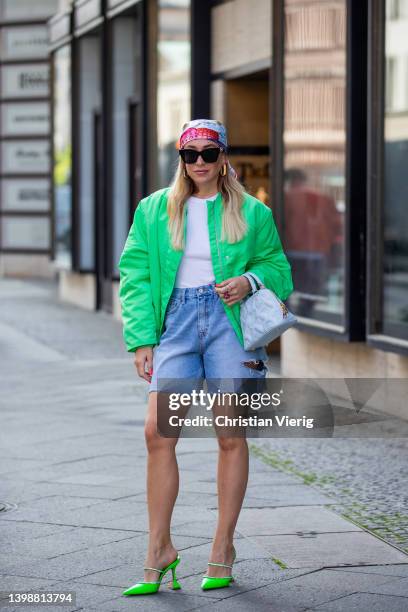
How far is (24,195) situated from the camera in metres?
27.6

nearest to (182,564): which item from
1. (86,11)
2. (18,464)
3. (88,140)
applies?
(18,464)

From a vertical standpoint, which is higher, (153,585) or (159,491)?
(159,491)

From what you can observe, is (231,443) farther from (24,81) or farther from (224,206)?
(24,81)

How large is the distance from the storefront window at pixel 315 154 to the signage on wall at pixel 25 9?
54.6ft

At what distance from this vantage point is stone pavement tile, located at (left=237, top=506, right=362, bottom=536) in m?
5.88

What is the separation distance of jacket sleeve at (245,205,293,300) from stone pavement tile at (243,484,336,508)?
5.23 feet

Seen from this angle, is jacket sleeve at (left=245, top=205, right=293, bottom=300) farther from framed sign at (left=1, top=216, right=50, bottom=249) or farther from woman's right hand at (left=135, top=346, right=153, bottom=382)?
framed sign at (left=1, top=216, right=50, bottom=249)

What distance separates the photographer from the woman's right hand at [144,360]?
4996 millimetres

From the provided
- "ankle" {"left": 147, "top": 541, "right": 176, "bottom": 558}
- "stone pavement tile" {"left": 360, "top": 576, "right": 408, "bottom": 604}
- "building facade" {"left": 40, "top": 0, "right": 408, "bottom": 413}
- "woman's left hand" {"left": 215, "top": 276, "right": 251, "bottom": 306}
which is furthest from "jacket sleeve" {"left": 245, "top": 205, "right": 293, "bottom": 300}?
"building facade" {"left": 40, "top": 0, "right": 408, "bottom": 413}

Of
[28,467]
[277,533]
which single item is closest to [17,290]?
[28,467]

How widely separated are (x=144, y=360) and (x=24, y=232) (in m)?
22.9

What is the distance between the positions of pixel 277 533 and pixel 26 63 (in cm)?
2225

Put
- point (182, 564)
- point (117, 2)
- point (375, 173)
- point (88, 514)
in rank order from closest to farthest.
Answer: point (182, 564), point (88, 514), point (375, 173), point (117, 2)

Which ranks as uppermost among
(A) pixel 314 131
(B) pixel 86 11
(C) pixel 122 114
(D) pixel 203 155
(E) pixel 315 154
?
(B) pixel 86 11
